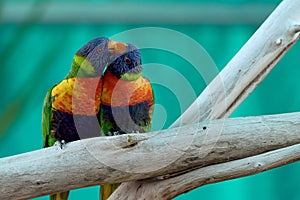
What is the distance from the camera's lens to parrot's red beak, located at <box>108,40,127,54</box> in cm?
130

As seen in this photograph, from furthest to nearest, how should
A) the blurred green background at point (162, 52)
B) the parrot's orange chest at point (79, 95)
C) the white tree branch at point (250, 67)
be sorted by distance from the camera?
the blurred green background at point (162, 52) < the parrot's orange chest at point (79, 95) < the white tree branch at point (250, 67)

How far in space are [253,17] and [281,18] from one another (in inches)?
34.2

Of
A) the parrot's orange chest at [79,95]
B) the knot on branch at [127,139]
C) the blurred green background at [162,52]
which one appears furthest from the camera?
the blurred green background at [162,52]

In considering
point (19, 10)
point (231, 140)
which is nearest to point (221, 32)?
point (19, 10)

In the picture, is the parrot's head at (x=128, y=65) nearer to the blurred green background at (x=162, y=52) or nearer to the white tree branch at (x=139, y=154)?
the white tree branch at (x=139, y=154)

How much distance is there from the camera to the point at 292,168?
209cm

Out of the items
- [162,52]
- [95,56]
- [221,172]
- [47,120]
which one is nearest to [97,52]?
[95,56]

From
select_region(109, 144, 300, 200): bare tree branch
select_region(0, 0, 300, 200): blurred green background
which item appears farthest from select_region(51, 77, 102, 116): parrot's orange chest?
select_region(0, 0, 300, 200): blurred green background

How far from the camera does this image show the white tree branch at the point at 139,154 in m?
1.13

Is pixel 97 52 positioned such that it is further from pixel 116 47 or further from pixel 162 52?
pixel 162 52

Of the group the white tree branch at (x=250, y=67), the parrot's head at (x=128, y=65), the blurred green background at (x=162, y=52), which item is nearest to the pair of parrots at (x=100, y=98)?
the parrot's head at (x=128, y=65)

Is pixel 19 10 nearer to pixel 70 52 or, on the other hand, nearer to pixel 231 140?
pixel 70 52

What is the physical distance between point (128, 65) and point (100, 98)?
13 centimetres

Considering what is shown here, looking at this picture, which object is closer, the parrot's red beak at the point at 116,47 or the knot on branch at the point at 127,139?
the knot on branch at the point at 127,139
